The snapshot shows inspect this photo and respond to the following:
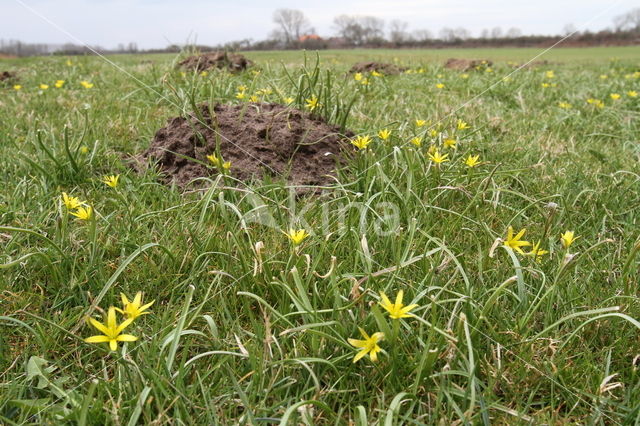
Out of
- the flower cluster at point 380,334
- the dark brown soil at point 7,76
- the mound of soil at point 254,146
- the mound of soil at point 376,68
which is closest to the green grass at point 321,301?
the flower cluster at point 380,334

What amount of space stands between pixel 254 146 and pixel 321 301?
144 centimetres

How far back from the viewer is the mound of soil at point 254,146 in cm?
288

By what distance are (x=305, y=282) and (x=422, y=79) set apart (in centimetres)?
549

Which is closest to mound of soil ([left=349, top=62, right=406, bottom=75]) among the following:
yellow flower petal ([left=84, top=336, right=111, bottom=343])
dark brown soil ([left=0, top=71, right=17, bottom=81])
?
dark brown soil ([left=0, top=71, right=17, bottom=81])

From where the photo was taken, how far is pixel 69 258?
76.7 inches

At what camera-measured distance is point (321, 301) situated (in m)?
1.78

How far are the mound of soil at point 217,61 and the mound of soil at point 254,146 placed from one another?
2.87m

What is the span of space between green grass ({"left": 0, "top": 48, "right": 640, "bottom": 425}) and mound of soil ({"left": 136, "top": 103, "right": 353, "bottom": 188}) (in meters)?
0.20

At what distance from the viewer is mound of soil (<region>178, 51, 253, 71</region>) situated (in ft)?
19.4

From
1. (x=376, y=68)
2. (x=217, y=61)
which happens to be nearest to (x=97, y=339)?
(x=217, y=61)

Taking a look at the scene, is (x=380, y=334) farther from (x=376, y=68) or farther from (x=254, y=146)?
(x=376, y=68)

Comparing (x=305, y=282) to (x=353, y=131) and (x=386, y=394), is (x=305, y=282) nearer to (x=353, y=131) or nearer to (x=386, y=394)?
(x=386, y=394)

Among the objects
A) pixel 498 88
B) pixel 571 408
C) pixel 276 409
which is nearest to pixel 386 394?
pixel 276 409

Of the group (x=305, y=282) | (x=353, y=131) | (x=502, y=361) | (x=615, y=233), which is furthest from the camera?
(x=353, y=131)
